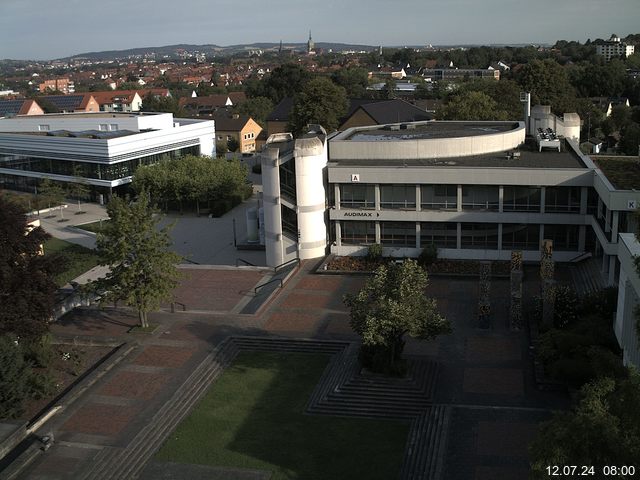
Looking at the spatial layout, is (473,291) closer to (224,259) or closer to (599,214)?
(599,214)

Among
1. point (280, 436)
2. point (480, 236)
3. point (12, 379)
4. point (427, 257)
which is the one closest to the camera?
point (280, 436)

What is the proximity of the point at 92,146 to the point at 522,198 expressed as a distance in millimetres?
38443

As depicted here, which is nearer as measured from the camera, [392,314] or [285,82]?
[392,314]

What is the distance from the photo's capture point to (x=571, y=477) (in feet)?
43.6

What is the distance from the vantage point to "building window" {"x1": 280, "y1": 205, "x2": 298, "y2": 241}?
40.1m

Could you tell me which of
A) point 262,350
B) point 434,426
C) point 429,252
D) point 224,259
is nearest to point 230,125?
point 224,259

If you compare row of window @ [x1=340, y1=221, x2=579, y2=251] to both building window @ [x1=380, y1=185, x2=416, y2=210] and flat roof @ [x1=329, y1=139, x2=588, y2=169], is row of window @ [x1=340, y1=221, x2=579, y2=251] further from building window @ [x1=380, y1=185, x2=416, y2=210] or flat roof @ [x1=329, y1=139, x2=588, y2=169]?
flat roof @ [x1=329, y1=139, x2=588, y2=169]

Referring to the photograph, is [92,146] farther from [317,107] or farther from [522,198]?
[522,198]

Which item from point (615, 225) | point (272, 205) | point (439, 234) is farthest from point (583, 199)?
point (272, 205)

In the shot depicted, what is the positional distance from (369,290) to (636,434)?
13101 mm

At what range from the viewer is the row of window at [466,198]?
37.6 meters

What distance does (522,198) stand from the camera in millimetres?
38031

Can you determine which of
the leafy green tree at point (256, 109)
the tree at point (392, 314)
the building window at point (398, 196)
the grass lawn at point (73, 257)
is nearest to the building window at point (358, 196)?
the building window at point (398, 196)
